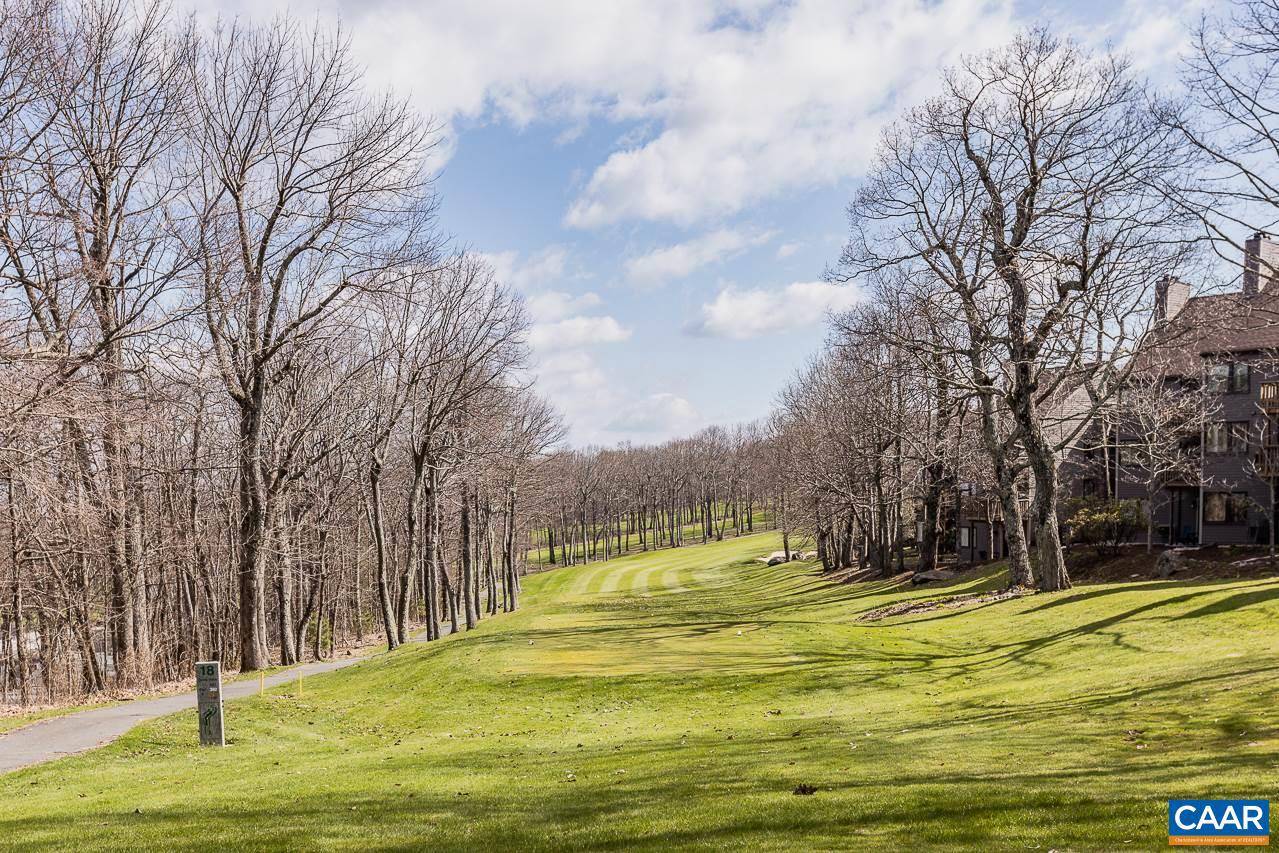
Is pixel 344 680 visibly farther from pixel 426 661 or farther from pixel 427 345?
pixel 427 345

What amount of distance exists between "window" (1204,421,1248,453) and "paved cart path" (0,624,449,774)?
42.0 meters

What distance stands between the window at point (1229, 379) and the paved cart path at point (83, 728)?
140 ft

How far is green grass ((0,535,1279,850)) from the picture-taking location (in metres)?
8.41

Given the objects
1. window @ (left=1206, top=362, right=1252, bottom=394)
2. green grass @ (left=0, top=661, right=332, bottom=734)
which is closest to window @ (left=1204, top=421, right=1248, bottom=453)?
window @ (left=1206, top=362, right=1252, bottom=394)

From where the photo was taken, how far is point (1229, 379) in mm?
41781

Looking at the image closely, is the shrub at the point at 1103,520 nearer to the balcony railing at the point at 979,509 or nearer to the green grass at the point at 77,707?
the balcony railing at the point at 979,509

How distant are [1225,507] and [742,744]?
3805cm

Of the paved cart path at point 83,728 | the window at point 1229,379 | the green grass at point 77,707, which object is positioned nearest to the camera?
the paved cart path at point 83,728

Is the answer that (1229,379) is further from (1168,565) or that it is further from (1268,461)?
(1168,565)

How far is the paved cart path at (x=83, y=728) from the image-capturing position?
47.6 ft

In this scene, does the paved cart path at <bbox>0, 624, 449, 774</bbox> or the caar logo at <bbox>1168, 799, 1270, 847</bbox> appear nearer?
the caar logo at <bbox>1168, 799, 1270, 847</bbox>

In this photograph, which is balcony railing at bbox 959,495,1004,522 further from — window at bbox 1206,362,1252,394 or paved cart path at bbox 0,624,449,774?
paved cart path at bbox 0,624,449,774

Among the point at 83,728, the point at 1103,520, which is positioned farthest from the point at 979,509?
the point at 83,728

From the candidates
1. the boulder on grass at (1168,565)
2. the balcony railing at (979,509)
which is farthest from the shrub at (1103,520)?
the balcony railing at (979,509)
